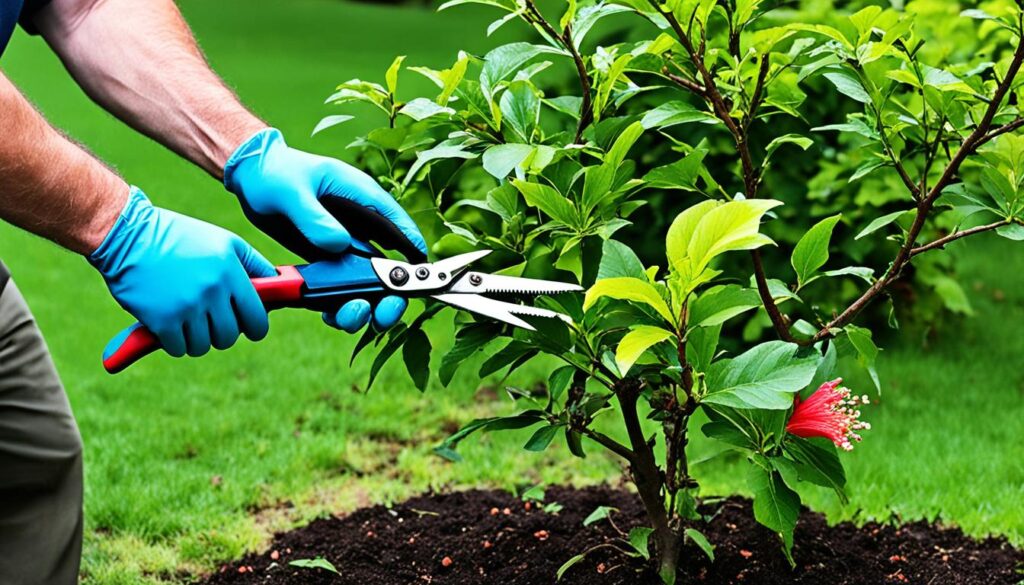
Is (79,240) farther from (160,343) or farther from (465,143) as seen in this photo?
(465,143)

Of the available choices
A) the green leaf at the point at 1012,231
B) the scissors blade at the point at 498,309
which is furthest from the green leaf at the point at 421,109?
the green leaf at the point at 1012,231

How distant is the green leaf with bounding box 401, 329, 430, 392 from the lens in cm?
248

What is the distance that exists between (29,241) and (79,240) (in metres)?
5.78

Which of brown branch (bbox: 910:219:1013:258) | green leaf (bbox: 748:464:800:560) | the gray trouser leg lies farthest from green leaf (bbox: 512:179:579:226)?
the gray trouser leg

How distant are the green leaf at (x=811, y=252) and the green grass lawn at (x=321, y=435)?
124 cm

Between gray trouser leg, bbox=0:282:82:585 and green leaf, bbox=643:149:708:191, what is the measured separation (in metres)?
1.60

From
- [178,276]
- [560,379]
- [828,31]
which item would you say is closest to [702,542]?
[560,379]

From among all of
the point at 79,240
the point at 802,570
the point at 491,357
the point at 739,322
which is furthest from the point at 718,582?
the point at 739,322

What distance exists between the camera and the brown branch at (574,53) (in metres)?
2.18

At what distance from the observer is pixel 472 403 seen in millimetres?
4785

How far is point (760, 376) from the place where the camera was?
1987 mm

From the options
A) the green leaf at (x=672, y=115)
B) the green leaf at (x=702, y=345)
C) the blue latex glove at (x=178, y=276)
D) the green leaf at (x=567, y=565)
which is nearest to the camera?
the green leaf at (x=702, y=345)

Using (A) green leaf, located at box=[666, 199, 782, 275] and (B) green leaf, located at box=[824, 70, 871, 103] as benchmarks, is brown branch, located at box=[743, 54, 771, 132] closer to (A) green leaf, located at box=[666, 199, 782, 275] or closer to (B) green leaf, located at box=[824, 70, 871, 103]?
(B) green leaf, located at box=[824, 70, 871, 103]

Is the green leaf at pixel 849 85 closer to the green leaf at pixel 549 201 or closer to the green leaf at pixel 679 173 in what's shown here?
the green leaf at pixel 679 173
